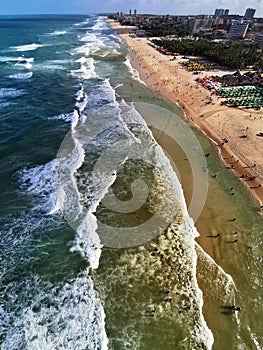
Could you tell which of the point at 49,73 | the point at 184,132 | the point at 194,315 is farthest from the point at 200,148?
the point at 49,73

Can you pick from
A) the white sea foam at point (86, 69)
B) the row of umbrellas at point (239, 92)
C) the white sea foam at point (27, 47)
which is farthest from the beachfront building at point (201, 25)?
the row of umbrellas at point (239, 92)

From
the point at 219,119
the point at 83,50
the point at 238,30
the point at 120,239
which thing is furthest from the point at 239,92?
the point at 238,30

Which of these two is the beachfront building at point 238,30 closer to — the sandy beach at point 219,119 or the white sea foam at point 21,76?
the sandy beach at point 219,119

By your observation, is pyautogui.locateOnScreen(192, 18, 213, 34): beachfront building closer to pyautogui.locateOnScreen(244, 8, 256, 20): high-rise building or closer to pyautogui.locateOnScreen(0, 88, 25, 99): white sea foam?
pyautogui.locateOnScreen(244, 8, 256, 20): high-rise building

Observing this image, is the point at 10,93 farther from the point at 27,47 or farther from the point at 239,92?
the point at 27,47

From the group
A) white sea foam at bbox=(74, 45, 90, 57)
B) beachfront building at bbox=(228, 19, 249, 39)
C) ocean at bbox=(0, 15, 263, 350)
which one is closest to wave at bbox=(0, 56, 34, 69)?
white sea foam at bbox=(74, 45, 90, 57)
